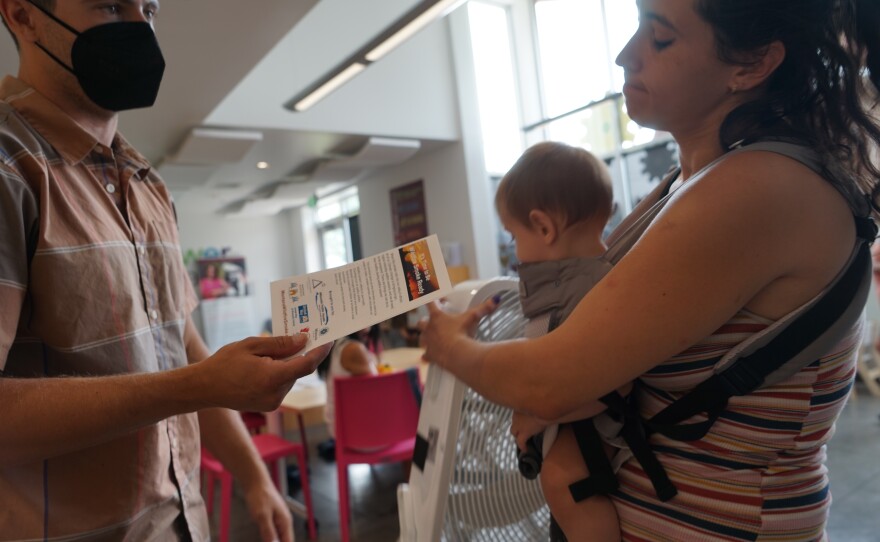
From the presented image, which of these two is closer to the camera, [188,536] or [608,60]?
[188,536]

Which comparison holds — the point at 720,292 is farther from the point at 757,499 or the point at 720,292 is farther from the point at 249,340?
the point at 249,340

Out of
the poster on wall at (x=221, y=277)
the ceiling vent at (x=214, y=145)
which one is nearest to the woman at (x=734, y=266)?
the ceiling vent at (x=214, y=145)

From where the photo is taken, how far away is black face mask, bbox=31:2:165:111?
1.08 metres

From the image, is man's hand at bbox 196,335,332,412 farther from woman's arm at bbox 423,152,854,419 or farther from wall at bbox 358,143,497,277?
wall at bbox 358,143,497,277

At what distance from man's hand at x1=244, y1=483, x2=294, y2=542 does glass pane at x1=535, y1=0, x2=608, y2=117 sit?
6.34m

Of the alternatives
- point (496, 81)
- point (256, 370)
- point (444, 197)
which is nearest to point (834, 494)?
point (256, 370)

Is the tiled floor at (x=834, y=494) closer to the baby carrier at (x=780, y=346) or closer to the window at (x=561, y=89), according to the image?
the baby carrier at (x=780, y=346)

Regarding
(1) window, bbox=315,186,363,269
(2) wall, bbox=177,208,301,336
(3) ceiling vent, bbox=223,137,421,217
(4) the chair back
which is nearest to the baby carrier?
(4) the chair back

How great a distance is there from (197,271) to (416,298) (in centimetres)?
1008

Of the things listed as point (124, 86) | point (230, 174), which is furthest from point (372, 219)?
point (124, 86)

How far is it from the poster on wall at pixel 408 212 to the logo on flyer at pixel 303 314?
6.69 meters

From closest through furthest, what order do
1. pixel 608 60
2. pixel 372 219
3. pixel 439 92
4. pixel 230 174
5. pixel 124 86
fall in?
pixel 124 86, pixel 608 60, pixel 439 92, pixel 230 174, pixel 372 219

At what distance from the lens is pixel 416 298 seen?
0.78 metres

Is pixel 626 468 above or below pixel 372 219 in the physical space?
below
